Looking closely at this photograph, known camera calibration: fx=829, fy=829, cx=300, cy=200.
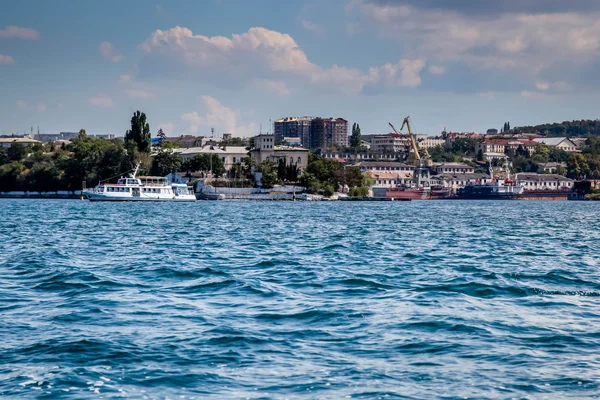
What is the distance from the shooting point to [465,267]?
20.8 metres

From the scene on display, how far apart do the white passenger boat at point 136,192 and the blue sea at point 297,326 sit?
70671mm

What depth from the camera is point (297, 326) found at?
12.3 m

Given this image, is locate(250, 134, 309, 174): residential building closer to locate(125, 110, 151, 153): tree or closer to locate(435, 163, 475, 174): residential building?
locate(125, 110, 151, 153): tree

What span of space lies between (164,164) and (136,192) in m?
18.4

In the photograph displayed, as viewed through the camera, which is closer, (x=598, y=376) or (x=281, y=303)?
(x=598, y=376)

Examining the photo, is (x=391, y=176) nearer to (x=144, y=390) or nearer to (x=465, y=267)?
(x=465, y=267)

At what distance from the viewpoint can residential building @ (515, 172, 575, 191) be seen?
161375 mm

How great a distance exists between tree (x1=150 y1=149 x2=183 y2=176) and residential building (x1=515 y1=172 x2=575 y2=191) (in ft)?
242

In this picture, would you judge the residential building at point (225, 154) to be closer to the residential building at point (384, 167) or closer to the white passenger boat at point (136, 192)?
the white passenger boat at point (136, 192)

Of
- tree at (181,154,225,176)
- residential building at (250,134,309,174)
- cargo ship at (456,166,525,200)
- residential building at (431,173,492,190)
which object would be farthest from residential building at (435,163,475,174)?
tree at (181,154,225,176)

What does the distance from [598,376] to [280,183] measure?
349ft

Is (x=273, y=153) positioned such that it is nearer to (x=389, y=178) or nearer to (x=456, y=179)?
(x=389, y=178)

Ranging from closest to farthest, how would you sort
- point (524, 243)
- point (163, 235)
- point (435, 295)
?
point (435, 295), point (524, 243), point (163, 235)

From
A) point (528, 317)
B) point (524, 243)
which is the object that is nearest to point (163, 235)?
point (524, 243)
